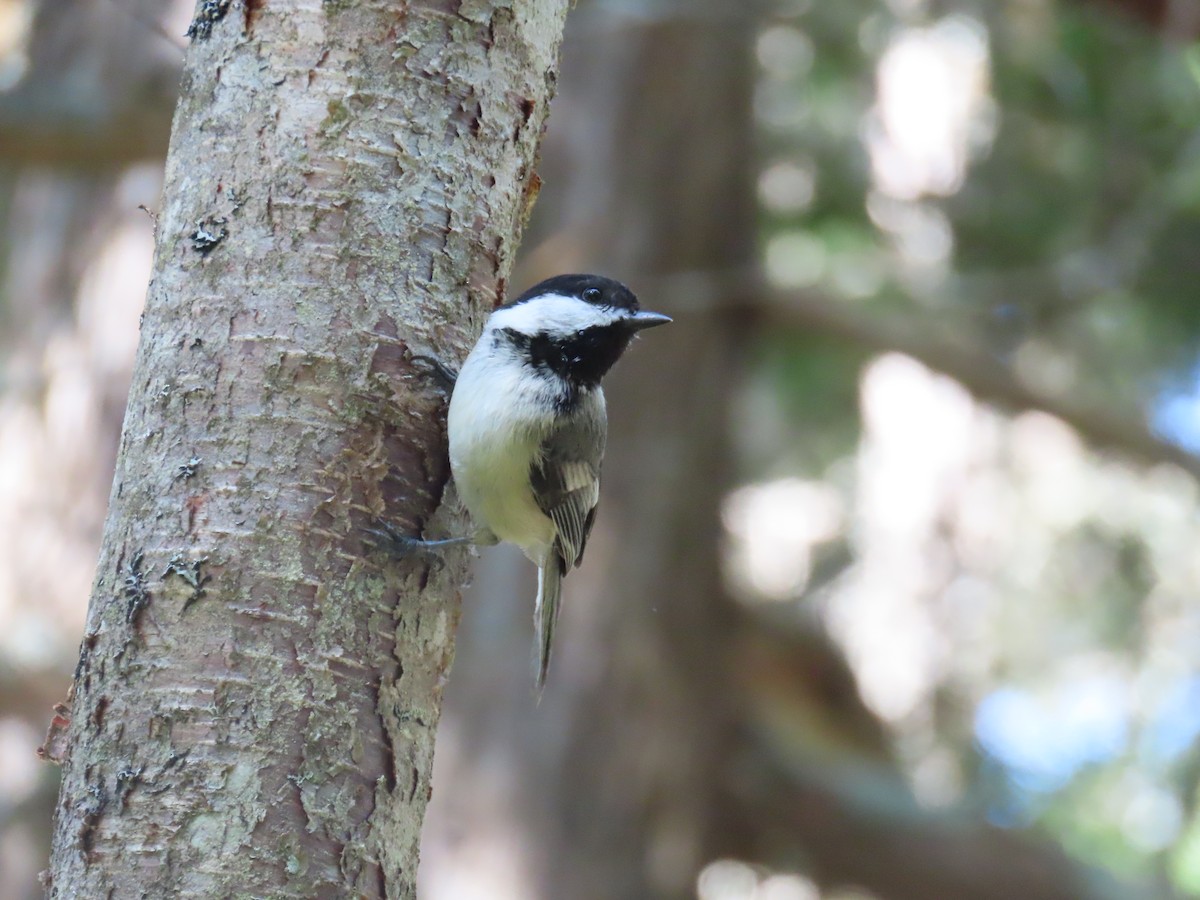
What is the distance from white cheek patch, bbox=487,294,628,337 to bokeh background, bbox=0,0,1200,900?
7.70 ft

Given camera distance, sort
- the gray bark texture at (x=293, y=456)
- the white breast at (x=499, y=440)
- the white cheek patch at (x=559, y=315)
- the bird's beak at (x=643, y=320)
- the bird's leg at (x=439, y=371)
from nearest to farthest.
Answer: the gray bark texture at (x=293, y=456) → the bird's leg at (x=439, y=371) → the white breast at (x=499, y=440) → the white cheek patch at (x=559, y=315) → the bird's beak at (x=643, y=320)

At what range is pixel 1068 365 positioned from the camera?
7.57m

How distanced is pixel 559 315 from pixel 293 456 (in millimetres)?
1163

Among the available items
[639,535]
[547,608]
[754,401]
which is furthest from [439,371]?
[754,401]

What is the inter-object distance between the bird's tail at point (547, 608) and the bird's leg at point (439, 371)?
1.00 metres

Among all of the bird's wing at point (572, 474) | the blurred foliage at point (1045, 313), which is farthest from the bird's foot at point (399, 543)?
the blurred foliage at point (1045, 313)

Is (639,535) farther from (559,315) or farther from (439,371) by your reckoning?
(439,371)

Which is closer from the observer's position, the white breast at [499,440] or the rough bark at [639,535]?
the white breast at [499,440]

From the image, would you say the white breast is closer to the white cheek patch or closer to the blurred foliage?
the white cheek patch

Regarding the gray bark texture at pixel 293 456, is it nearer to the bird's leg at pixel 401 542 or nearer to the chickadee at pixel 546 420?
the bird's leg at pixel 401 542

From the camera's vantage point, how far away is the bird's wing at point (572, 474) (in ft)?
10.1

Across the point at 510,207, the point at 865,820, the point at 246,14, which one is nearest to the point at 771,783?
the point at 865,820

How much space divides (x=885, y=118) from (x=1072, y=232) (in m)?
2.93

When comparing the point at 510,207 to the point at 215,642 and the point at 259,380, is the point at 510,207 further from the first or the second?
the point at 215,642
